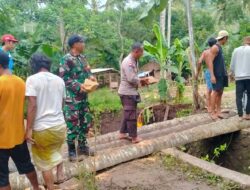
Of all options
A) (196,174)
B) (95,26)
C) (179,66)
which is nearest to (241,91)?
(196,174)

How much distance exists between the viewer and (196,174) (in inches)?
206

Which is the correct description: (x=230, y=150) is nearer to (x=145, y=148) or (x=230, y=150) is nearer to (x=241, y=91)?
(x=241, y=91)

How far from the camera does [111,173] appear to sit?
5398 millimetres

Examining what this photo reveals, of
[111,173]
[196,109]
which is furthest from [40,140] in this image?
[196,109]

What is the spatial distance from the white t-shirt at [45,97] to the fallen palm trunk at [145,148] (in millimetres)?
613

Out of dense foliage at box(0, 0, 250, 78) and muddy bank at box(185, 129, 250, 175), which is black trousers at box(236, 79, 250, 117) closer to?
muddy bank at box(185, 129, 250, 175)

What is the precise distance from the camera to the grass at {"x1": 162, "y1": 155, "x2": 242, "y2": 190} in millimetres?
4844

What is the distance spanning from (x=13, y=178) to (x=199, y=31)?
77.5 ft

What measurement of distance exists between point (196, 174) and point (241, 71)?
283 cm

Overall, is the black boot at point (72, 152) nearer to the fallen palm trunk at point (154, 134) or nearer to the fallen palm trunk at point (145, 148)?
the fallen palm trunk at point (145, 148)

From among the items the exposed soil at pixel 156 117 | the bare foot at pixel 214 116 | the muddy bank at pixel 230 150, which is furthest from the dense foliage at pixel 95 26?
the muddy bank at pixel 230 150

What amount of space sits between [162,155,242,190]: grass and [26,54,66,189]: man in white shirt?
169 centimetres

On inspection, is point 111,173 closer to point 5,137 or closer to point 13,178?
point 13,178

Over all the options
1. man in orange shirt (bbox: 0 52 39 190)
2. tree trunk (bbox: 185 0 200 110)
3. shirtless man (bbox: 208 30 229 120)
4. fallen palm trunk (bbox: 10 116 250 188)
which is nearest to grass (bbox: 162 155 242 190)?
fallen palm trunk (bbox: 10 116 250 188)
